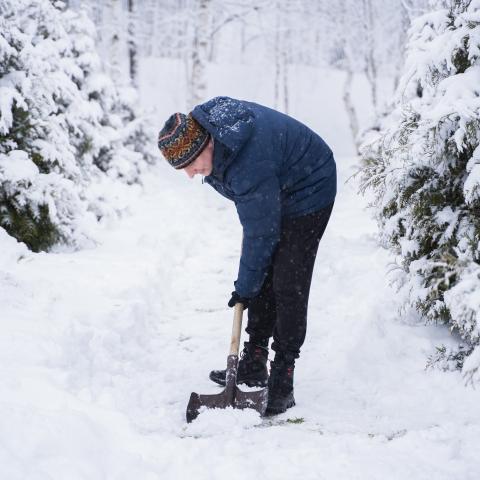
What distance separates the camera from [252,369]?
3.64 m

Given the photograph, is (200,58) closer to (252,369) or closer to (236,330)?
(252,369)

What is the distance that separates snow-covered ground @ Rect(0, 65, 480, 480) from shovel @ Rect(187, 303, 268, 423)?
79 mm

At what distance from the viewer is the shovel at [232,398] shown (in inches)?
122

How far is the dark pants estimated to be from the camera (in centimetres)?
313

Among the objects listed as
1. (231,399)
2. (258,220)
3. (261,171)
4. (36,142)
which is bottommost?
(231,399)

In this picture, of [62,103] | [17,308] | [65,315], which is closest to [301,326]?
[65,315]

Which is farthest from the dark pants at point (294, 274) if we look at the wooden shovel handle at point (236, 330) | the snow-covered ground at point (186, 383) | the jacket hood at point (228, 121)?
the jacket hood at point (228, 121)

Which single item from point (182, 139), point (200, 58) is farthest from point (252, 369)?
point (200, 58)

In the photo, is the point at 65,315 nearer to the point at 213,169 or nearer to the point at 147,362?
the point at 147,362

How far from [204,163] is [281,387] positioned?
58.6 inches

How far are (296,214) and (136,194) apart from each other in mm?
8750

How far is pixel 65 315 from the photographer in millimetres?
3910

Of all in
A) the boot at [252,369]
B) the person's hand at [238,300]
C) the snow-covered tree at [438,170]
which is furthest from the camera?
the boot at [252,369]

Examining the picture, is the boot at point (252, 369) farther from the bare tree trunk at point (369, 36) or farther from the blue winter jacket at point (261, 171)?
the bare tree trunk at point (369, 36)
